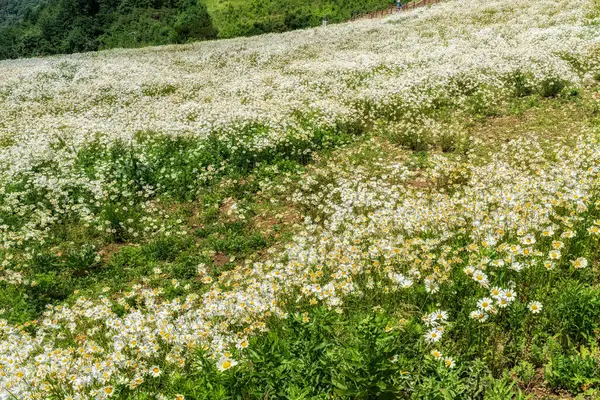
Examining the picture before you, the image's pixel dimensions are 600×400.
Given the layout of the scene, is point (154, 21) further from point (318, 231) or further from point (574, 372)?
point (574, 372)

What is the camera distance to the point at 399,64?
19109mm

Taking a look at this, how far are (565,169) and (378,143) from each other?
5594 millimetres

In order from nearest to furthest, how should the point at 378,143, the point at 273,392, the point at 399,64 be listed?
the point at 273,392, the point at 378,143, the point at 399,64

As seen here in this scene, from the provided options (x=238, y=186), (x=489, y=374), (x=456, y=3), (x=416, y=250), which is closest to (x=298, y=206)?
(x=238, y=186)

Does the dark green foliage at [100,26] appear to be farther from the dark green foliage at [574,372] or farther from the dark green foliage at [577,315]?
the dark green foliage at [574,372]

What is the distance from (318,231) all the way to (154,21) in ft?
306

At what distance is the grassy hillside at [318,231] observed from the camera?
3.96m

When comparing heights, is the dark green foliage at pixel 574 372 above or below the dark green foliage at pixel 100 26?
below

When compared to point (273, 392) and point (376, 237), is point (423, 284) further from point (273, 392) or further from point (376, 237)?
point (273, 392)

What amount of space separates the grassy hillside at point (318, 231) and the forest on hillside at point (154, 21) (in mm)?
52554

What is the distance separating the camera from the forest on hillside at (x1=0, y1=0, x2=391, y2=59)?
6906 cm

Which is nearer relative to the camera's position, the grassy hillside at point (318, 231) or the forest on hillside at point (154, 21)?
the grassy hillside at point (318, 231)

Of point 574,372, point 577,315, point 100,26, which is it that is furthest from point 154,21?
point 574,372

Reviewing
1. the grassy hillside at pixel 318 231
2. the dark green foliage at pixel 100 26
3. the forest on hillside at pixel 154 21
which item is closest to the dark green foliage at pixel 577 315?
the grassy hillside at pixel 318 231
